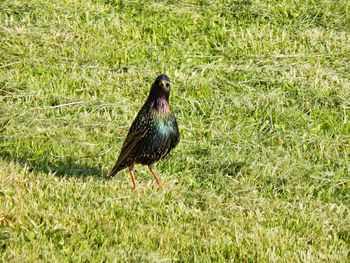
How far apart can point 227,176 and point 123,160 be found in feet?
3.16

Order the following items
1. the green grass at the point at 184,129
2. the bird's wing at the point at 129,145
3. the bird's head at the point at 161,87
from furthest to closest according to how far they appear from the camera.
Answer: the bird's wing at the point at 129,145 → the bird's head at the point at 161,87 → the green grass at the point at 184,129

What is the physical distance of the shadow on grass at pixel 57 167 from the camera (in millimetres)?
7359

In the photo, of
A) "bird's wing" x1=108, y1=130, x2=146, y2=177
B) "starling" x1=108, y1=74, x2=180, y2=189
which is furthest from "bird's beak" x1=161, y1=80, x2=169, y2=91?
"bird's wing" x1=108, y1=130, x2=146, y2=177

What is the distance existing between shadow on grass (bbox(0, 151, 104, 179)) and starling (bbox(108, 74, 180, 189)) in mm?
399

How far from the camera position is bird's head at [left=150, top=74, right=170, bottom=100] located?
701 cm

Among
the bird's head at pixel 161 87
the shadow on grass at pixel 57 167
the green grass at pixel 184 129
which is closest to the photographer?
the green grass at pixel 184 129

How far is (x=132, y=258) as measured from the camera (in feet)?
19.5

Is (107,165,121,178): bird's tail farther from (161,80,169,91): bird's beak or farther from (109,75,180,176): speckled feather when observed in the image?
(161,80,169,91): bird's beak

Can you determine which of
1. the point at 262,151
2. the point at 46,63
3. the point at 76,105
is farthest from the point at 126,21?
the point at 262,151

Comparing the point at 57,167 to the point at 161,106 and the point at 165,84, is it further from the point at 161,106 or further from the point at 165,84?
the point at 165,84

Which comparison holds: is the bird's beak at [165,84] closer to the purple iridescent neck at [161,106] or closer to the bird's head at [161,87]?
the bird's head at [161,87]

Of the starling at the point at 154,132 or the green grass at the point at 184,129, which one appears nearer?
the green grass at the point at 184,129

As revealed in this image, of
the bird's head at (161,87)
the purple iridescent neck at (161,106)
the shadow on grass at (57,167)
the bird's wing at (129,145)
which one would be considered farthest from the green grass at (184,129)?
the bird's head at (161,87)

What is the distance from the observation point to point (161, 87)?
23.1 ft
